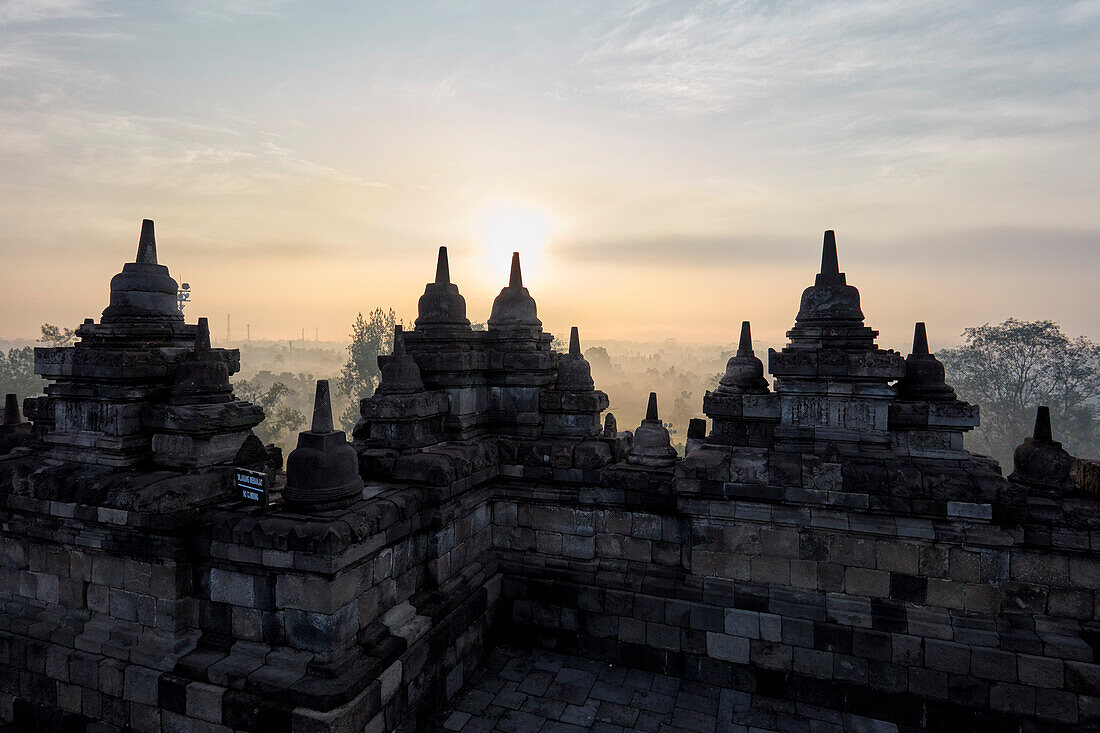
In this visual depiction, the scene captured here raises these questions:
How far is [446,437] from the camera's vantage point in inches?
306

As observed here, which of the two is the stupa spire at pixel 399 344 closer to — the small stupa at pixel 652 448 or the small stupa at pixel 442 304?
the small stupa at pixel 442 304

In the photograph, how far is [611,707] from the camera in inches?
247

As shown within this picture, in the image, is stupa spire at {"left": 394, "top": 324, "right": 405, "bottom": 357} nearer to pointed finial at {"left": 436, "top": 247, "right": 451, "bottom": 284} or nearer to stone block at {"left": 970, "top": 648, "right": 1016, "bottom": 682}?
pointed finial at {"left": 436, "top": 247, "right": 451, "bottom": 284}

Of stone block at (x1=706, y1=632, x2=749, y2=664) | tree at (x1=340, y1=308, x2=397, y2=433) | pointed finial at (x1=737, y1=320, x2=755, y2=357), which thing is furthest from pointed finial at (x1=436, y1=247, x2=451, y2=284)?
tree at (x1=340, y1=308, x2=397, y2=433)

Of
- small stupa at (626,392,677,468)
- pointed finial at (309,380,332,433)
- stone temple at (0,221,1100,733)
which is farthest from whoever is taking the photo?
small stupa at (626,392,677,468)

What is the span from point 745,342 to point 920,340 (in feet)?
7.10

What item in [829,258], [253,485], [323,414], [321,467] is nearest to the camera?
[321,467]

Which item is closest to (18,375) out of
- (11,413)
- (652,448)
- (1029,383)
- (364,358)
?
(364,358)

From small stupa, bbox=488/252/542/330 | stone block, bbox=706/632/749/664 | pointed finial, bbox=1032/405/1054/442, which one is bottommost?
stone block, bbox=706/632/749/664

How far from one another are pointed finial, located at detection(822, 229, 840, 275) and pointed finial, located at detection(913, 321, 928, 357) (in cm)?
135

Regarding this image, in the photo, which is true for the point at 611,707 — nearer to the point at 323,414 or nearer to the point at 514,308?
the point at 323,414

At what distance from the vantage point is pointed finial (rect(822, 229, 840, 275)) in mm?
7297

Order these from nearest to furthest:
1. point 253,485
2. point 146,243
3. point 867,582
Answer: point 253,485 < point 867,582 < point 146,243

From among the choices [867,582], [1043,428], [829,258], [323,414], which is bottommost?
A: [867,582]
